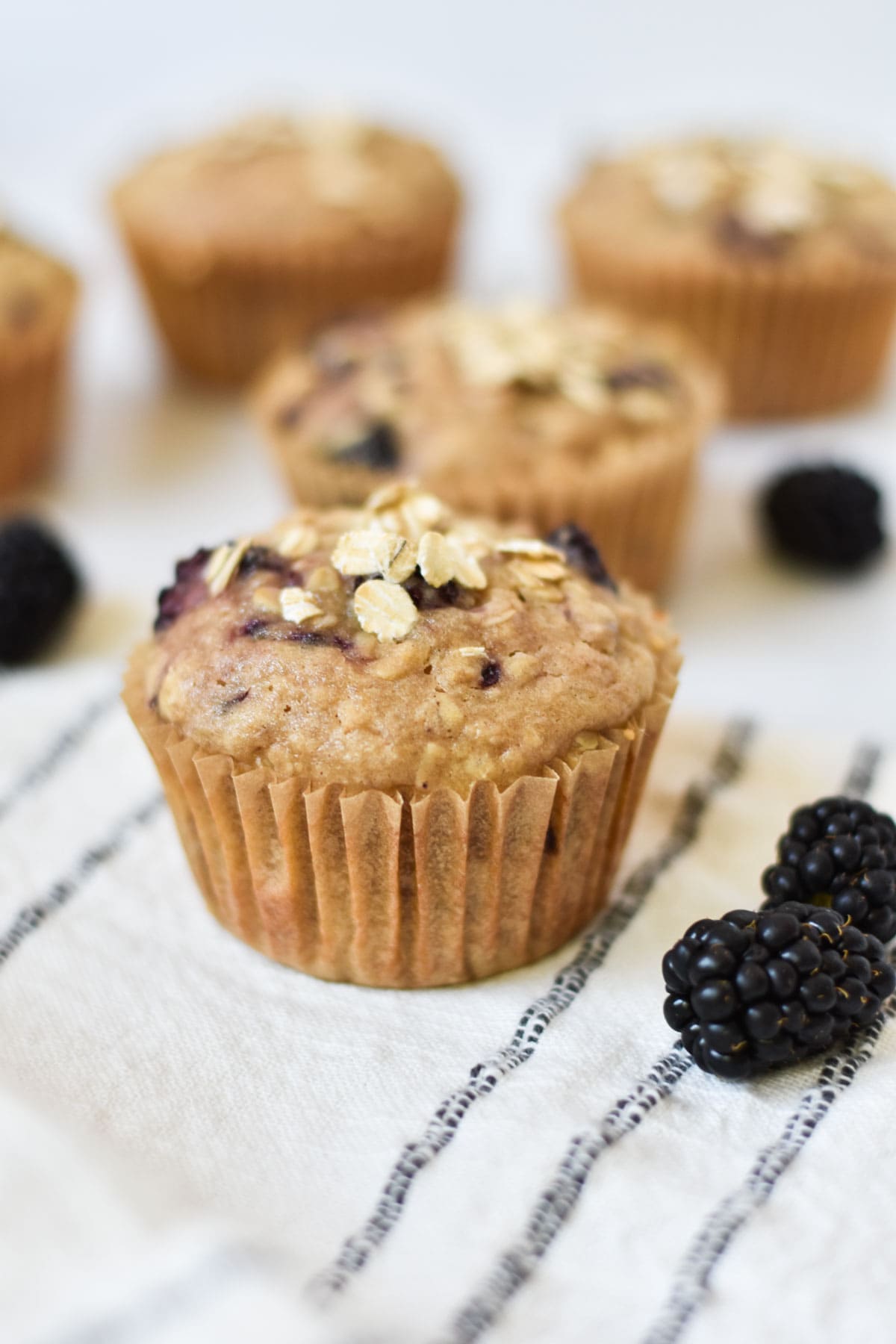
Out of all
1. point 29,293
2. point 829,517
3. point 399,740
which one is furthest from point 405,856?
point 29,293

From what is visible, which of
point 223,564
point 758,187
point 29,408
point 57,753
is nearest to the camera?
point 223,564

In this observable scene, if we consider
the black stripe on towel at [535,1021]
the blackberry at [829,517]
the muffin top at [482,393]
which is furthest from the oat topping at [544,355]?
the black stripe on towel at [535,1021]

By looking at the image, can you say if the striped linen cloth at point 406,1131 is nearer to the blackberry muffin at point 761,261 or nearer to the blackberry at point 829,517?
the blackberry at point 829,517

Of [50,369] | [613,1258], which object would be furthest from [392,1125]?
[50,369]

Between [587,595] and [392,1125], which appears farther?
[587,595]

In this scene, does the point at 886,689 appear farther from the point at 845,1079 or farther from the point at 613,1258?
the point at 613,1258

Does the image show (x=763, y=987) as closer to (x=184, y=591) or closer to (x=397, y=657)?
(x=397, y=657)
